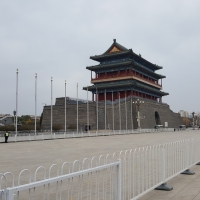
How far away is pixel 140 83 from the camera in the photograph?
5341cm

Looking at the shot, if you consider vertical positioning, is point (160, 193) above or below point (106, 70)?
below

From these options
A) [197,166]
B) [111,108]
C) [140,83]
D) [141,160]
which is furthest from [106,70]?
[141,160]

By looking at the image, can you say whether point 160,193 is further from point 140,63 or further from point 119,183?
point 140,63

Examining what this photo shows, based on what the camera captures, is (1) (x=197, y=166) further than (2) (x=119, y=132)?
No

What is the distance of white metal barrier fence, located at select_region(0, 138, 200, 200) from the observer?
12.5ft

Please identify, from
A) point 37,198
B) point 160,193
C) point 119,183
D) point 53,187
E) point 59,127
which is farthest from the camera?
point 59,127

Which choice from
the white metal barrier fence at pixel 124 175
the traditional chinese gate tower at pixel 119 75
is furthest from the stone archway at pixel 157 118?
the white metal barrier fence at pixel 124 175

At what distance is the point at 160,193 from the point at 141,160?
3.05 ft

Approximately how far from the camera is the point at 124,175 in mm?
4559

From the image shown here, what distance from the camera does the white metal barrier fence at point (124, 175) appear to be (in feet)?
12.5

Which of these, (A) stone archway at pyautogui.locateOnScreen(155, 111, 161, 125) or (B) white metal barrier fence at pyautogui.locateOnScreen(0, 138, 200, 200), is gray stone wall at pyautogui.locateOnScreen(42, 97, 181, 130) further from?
(B) white metal barrier fence at pyautogui.locateOnScreen(0, 138, 200, 200)

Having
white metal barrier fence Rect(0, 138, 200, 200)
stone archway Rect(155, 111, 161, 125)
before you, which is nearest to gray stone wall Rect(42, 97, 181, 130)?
stone archway Rect(155, 111, 161, 125)

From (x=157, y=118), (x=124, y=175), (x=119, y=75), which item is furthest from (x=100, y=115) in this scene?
(x=124, y=175)

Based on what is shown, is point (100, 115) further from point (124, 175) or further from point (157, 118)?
point (124, 175)
